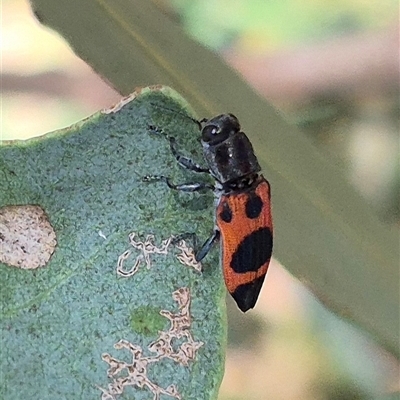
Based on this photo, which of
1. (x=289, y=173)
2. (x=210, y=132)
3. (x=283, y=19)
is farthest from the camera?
(x=283, y=19)

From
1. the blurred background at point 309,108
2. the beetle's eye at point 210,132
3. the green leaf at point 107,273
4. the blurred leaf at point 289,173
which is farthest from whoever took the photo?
the blurred background at point 309,108

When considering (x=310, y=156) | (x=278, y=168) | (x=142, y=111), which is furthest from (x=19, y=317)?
(x=310, y=156)

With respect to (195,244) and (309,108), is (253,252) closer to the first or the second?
(195,244)

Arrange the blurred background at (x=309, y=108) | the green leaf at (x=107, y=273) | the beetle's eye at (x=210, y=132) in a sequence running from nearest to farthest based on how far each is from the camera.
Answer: the green leaf at (x=107, y=273) → the beetle's eye at (x=210, y=132) → the blurred background at (x=309, y=108)

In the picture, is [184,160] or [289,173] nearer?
[184,160]

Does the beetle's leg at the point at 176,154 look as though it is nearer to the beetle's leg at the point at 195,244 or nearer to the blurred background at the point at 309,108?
the beetle's leg at the point at 195,244

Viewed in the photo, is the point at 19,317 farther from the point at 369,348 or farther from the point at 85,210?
the point at 369,348

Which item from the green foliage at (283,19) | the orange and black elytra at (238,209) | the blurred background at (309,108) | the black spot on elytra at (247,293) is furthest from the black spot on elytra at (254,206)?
the green foliage at (283,19)

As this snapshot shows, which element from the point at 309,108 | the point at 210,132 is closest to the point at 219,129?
the point at 210,132
